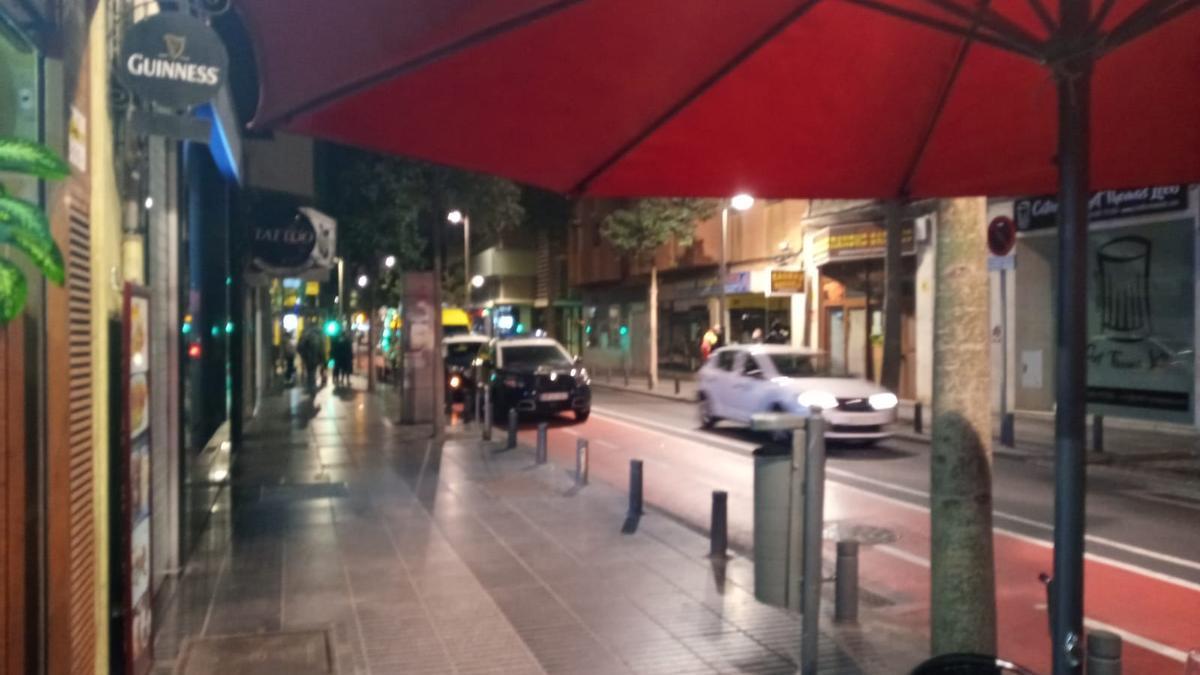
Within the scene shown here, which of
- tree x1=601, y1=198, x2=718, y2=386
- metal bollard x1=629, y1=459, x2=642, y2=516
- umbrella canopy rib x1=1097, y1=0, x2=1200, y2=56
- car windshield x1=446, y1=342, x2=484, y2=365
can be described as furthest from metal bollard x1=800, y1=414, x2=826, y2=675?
tree x1=601, y1=198, x2=718, y2=386

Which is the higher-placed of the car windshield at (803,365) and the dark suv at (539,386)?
the car windshield at (803,365)

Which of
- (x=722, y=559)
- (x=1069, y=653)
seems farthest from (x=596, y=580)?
(x=1069, y=653)

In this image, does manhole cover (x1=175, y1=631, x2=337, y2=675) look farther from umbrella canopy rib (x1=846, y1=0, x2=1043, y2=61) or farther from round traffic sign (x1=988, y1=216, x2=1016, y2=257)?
round traffic sign (x1=988, y1=216, x2=1016, y2=257)

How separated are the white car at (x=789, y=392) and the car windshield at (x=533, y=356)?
3.91m

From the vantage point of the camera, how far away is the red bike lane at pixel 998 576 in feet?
25.0

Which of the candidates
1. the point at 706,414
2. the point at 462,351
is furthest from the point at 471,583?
the point at 462,351

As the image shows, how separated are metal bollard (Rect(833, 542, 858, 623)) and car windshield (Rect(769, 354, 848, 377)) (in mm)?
11141

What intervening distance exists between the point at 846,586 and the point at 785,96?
416 centimetres

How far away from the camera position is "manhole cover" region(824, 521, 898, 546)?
10898 mm

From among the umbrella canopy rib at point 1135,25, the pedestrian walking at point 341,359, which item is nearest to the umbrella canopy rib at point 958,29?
the umbrella canopy rib at point 1135,25

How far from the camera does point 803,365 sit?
63.5 ft

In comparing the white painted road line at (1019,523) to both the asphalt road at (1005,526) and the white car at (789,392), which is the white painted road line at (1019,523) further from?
the white car at (789,392)

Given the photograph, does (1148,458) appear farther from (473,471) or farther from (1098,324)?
(473,471)

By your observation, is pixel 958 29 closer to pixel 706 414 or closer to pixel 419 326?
pixel 706 414
